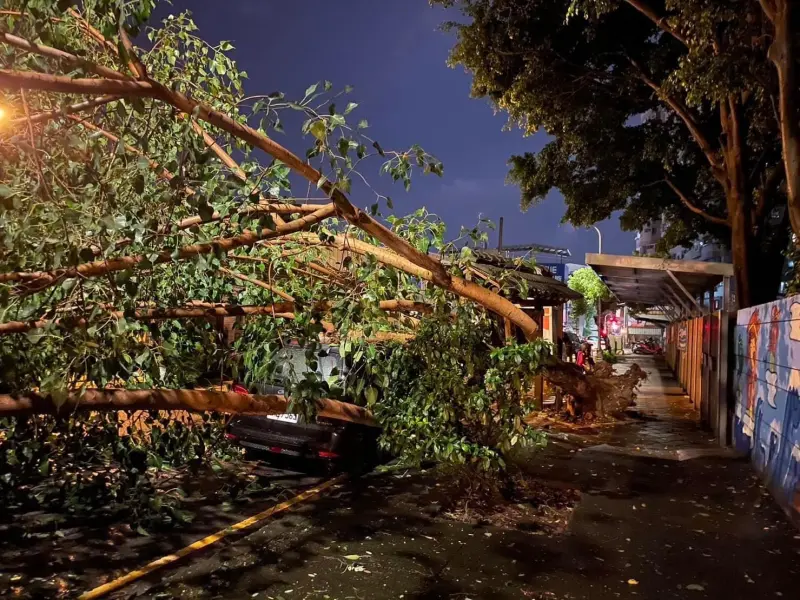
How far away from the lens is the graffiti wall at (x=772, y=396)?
6695mm

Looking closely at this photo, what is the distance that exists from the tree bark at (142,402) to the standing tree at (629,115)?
8.33 meters

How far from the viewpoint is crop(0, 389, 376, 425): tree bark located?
3766 millimetres

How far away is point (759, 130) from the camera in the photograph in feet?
37.1

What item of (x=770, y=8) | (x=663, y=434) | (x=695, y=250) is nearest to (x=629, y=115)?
(x=770, y=8)

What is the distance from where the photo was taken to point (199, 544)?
5438 millimetres

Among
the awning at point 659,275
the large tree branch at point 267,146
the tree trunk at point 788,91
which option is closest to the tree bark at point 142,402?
the large tree branch at point 267,146

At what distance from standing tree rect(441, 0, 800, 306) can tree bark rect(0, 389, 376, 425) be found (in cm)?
833

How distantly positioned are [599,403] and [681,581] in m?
7.54

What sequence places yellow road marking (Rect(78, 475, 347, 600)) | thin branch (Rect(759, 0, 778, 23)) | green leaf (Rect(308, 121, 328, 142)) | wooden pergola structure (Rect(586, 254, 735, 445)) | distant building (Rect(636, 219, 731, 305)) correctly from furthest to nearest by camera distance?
distant building (Rect(636, 219, 731, 305)) → wooden pergola structure (Rect(586, 254, 735, 445)) → thin branch (Rect(759, 0, 778, 23)) → yellow road marking (Rect(78, 475, 347, 600)) → green leaf (Rect(308, 121, 328, 142))

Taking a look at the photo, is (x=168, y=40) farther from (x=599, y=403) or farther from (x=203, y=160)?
(x=599, y=403)

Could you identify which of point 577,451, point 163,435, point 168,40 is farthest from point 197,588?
point 577,451

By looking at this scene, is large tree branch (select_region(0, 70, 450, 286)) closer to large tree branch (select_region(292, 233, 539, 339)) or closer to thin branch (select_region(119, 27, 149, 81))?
thin branch (select_region(119, 27, 149, 81))

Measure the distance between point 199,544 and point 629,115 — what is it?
1401cm

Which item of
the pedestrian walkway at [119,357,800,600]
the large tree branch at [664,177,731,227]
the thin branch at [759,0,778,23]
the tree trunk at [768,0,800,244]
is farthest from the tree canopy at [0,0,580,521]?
the large tree branch at [664,177,731,227]
